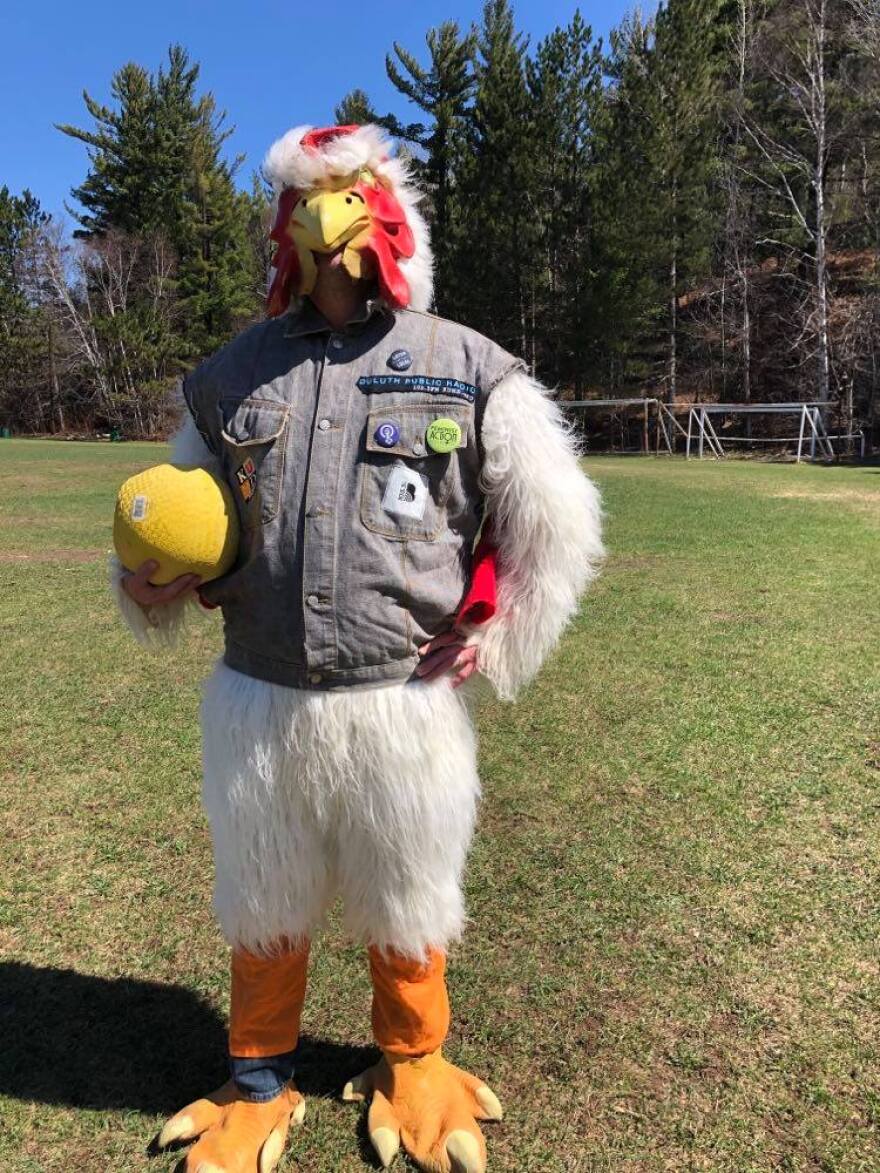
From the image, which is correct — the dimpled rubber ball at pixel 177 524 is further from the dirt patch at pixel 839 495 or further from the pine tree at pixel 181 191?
the pine tree at pixel 181 191

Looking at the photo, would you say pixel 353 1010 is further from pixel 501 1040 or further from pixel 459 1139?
pixel 459 1139

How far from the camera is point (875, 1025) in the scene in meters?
2.36

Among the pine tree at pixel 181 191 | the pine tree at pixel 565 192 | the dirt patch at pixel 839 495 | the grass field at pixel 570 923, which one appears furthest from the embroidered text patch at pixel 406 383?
the pine tree at pixel 181 191

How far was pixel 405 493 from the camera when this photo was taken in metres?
1.78

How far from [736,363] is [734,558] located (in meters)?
27.1

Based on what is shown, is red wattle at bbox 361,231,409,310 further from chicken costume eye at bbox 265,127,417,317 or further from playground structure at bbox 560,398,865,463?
playground structure at bbox 560,398,865,463

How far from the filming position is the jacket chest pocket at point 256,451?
70.8 inches

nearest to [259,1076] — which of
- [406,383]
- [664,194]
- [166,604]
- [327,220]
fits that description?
[166,604]

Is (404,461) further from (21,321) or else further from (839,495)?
(21,321)

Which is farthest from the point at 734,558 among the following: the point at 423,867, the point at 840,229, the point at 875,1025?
the point at 840,229

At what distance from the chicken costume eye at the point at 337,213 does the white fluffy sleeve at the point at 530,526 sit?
0.35 meters

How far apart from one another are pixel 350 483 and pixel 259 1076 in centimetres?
135

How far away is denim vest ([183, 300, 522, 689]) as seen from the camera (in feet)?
5.80

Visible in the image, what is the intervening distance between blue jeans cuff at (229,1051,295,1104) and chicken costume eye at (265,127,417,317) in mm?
1691
